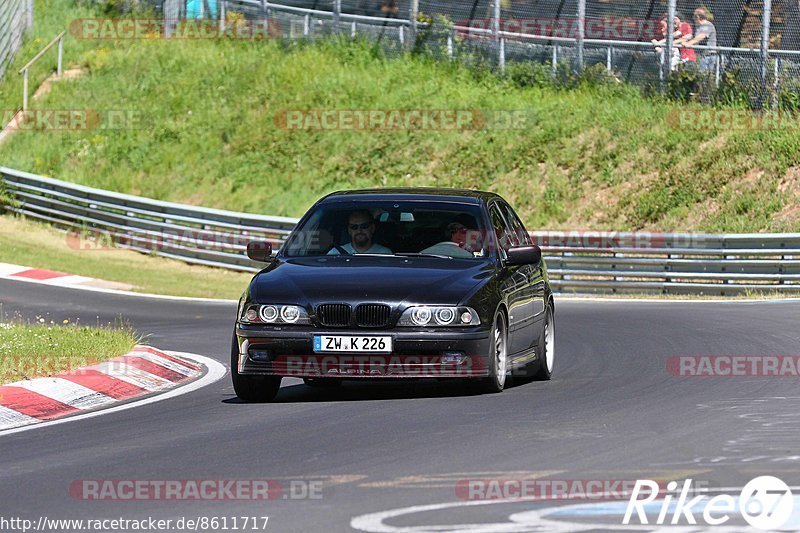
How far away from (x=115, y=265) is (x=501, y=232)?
56.0 ft

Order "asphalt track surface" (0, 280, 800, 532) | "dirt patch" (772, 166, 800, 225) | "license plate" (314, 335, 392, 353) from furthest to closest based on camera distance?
1. "dirt patch" (772, 166, 800, 225)
2. "license plate" (314, 335, 392, 353)
3. "asphalt track surface" (0, 280, 800, 532)

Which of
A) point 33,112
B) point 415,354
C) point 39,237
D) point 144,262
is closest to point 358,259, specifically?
point 415,354

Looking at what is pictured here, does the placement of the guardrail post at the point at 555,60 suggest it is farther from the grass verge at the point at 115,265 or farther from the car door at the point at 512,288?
A: the car door at the point at 512,288

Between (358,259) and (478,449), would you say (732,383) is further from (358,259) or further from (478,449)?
(478,449)

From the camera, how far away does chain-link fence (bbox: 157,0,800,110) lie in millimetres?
28328

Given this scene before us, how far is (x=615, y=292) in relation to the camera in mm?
24625

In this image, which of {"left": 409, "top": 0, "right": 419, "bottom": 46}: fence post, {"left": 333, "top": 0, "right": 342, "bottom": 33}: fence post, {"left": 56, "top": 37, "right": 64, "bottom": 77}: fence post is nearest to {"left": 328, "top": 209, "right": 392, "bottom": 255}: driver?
{"left": 409, "top": 0, "right": 419, "bottom": 46}: fence post

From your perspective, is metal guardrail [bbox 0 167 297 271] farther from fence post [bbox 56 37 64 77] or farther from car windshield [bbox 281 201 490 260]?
car windshield [bbox 281 201 490 260]

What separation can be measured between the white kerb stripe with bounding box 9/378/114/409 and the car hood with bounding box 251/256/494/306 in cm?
142

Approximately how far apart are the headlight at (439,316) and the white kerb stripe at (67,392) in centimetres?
234

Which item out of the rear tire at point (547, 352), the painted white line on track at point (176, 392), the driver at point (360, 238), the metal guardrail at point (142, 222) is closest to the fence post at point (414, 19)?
the metal guardrail at point (142, 222)

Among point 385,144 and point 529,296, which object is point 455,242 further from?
point 385,144

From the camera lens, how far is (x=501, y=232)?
12141mm

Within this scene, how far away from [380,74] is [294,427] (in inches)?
1119
